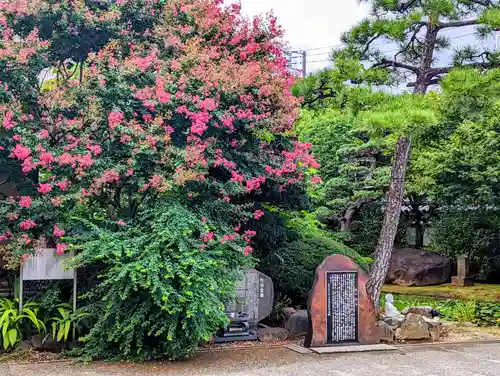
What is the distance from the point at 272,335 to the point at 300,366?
5.25ft

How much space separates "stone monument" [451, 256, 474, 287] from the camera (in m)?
15.9

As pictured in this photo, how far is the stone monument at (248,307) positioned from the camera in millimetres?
8578

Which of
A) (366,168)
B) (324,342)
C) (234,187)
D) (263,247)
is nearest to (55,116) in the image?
(234,187)

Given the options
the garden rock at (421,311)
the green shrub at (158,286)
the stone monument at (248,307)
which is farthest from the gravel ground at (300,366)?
the garden rock at (421,311)

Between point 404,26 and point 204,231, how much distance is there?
479 centimetres

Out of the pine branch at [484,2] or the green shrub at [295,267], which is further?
the green shrub at [295,267]

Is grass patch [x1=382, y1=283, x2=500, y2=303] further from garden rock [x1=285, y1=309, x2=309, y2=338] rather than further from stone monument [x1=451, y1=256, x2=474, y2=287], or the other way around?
garden rock [x1=285, y1=309, x2=309, y2=338]

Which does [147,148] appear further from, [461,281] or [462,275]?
[462,275]

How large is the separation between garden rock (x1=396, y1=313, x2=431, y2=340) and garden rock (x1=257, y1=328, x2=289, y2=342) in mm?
1753

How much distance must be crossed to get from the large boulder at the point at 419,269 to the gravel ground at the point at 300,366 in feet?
26.3

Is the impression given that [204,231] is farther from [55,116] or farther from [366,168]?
[366,168]

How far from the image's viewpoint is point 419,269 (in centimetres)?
1609

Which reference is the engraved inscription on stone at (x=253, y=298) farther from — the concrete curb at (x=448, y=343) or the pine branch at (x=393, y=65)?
the pine branch at (x=393, y=65)

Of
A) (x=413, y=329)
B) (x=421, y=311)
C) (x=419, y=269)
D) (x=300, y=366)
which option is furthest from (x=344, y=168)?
(x=300, y=366)
